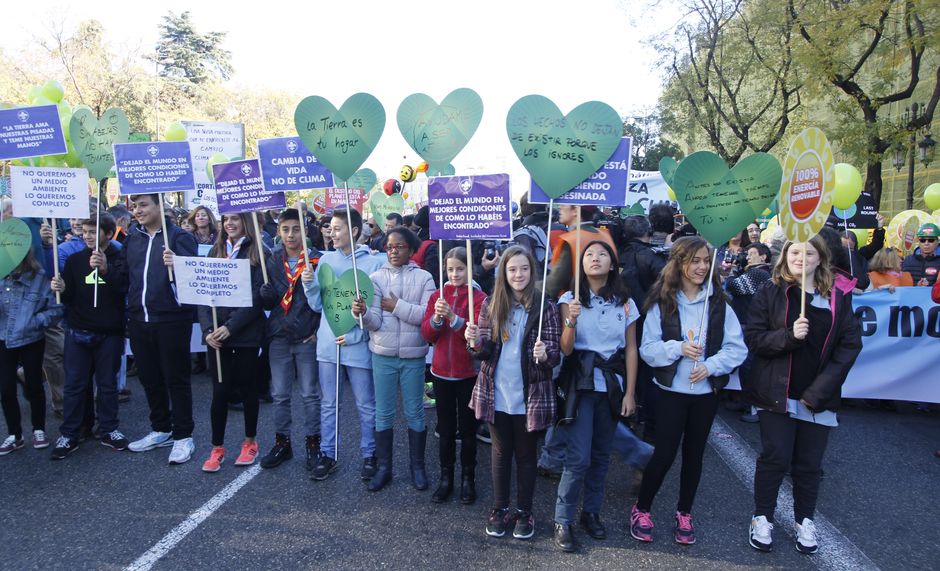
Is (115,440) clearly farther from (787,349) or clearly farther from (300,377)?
(787,349)

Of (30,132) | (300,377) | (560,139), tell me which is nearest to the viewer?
(560,139)

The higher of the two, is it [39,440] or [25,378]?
[25,378]

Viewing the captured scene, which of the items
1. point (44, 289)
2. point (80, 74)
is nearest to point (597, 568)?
point (44, 289)

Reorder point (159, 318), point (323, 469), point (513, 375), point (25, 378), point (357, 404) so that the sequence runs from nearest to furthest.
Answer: point (513, 375) < point (323, 469) < point (357, 404) < point (159, 318) < point (25, 378)

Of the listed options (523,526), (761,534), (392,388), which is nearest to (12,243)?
(392,388)

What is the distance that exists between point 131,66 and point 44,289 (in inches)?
968

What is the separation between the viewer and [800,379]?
3578mm

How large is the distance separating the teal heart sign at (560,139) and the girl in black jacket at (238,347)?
2.19 metres

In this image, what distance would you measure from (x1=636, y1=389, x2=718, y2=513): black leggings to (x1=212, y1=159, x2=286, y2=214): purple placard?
3.20 m

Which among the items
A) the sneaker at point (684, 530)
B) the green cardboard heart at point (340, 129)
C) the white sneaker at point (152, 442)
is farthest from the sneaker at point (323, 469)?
the sneaker at point (684, 530)

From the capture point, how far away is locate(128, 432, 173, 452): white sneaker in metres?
5.02

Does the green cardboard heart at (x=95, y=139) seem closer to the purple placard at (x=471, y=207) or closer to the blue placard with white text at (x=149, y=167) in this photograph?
the blue placard with white text at (x=149, y=167)

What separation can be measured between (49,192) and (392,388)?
11.0 ft

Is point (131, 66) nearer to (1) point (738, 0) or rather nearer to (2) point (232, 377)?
(1) point (738, 0)
